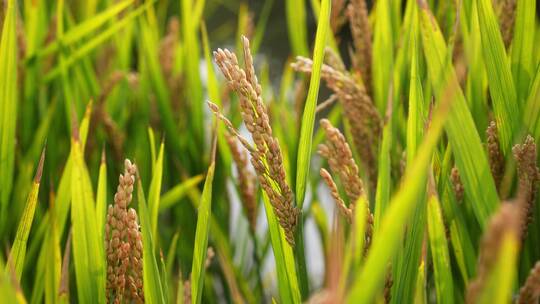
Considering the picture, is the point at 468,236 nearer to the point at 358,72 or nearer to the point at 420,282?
the point at 420,282

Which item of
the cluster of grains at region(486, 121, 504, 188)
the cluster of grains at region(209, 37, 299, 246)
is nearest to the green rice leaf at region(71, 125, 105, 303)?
the cluster of grains at region(209, 37, 299, 246)

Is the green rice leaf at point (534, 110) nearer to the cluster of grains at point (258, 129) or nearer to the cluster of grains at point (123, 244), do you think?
the cluster of grains at point (258, 129)

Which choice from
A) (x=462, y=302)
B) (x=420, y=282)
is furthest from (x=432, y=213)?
(x=462, y=302)

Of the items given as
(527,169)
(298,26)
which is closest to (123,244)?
(527,169)

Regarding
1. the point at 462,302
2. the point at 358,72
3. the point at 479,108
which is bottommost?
the point at 462,302

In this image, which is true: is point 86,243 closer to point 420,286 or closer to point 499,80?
point 420,286

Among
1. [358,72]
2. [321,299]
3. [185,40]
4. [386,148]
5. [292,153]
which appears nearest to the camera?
[321,299]

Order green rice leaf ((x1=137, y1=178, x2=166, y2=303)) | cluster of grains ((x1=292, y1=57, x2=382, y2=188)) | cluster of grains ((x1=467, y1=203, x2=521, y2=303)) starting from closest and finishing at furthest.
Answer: cluster of grains ((x1=467, y1=203, x2=521, y2=303)), green rice leaf ((x1=137, y1=178, x2=166, y2=303)), cluster of grains ((x1=292, y1=57, x2=382, y2=188))

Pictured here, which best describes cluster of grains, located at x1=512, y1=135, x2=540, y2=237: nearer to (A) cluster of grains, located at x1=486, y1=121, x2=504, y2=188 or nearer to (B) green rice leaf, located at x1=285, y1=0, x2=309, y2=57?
(A) cluster of grains, located at x1=486, y1=121, x2=504, y2=188
